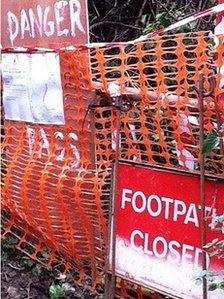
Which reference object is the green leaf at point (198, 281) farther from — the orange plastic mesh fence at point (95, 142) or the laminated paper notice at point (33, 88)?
the laminated paper notice at point (33, 88)

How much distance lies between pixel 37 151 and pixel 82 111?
0.50 m

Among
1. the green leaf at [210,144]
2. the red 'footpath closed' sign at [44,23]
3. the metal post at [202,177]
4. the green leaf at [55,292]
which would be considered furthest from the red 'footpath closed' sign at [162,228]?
the red 'footpath closed' sign at [44,23]

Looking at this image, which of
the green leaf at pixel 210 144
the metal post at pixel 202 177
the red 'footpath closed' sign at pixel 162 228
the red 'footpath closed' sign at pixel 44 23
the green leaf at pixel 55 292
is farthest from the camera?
the green leaf at pixel 55 292

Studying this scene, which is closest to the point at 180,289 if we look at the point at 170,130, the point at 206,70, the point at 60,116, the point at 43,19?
the point at 170,130

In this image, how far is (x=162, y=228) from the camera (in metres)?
3.28

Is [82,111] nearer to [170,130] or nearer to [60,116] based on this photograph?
[60,116]

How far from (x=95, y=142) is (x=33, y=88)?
1.88 feet

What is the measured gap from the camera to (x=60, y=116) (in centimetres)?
396

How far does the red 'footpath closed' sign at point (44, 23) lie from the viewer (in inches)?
151

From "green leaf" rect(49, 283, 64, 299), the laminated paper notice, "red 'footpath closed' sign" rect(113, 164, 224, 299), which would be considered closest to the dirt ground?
"green leaf" rect(49, 283, 64, 299)

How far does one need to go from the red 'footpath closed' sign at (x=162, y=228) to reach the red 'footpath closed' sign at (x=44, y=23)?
0.88m

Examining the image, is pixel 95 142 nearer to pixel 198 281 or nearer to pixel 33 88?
pixel 33 88

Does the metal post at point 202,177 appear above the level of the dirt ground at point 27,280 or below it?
above

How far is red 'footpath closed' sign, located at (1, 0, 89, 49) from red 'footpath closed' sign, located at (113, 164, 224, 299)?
883 mm
